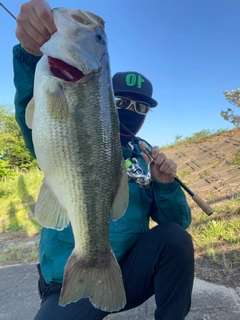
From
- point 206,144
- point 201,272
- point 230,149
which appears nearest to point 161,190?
point 201,272

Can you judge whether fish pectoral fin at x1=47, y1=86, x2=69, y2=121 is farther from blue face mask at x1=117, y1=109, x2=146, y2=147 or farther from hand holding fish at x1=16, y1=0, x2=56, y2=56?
blue face mask at x1=117, y1=109, x2=146, y2=147

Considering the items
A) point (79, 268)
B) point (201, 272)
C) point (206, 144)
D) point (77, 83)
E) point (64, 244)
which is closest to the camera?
point (77, 83)

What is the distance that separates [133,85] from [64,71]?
107cm

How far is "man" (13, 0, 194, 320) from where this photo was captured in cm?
178

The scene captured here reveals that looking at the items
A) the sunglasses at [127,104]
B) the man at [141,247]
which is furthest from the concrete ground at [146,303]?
the sunglasses at [127,104]

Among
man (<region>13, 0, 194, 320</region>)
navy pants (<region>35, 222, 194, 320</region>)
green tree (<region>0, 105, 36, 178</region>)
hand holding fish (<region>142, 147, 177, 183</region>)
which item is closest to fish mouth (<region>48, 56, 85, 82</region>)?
man (<region>13, 0, 194, 320</region>)

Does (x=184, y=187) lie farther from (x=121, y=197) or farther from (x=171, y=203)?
(x=121, y=197)

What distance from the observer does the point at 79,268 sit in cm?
154

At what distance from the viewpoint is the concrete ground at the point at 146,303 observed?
2.46 metres

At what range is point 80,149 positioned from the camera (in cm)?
144

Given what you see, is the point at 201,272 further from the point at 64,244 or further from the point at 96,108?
the point at 96,108

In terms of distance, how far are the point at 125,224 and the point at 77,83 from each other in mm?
980

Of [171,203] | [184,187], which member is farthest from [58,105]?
[184,187]

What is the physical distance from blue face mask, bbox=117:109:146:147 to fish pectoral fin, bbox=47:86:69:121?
40.6 inches
